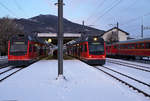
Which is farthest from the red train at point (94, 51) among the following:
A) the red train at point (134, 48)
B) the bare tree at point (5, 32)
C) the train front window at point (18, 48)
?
the bare tree at point (5, 32)

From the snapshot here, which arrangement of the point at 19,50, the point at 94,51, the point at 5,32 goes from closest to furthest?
the point at 19,50, the point at 94,51, the point at 5,32

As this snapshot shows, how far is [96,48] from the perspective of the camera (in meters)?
16.5

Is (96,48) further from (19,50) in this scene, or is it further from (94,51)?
(19,50)

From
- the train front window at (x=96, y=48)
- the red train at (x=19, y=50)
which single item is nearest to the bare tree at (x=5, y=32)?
the red train at (x=19, y=50)

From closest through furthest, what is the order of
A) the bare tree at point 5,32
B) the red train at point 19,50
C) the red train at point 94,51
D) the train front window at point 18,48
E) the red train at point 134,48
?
the red train at point 19,50, the train front window at point 18,48, the red train at point 94,51, the red train at point 134,48, the bare tree at point 5,32

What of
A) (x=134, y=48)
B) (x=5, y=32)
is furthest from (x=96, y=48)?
(x=5, y=32)

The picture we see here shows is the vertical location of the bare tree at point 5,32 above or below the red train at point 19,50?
above

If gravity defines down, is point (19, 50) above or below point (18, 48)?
below

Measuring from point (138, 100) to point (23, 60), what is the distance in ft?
38.4

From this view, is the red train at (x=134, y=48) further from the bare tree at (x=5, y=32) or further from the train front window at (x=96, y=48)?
the bare tree at (x=5, y=32)

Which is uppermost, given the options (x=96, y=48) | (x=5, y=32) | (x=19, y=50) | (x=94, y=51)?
(x=5, y=32)

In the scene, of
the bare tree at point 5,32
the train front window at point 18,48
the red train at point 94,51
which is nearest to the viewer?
the train front window at point 18,48

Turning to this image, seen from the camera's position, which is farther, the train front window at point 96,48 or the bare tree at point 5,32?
the bare tree at point 5,32

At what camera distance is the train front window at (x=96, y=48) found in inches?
642
